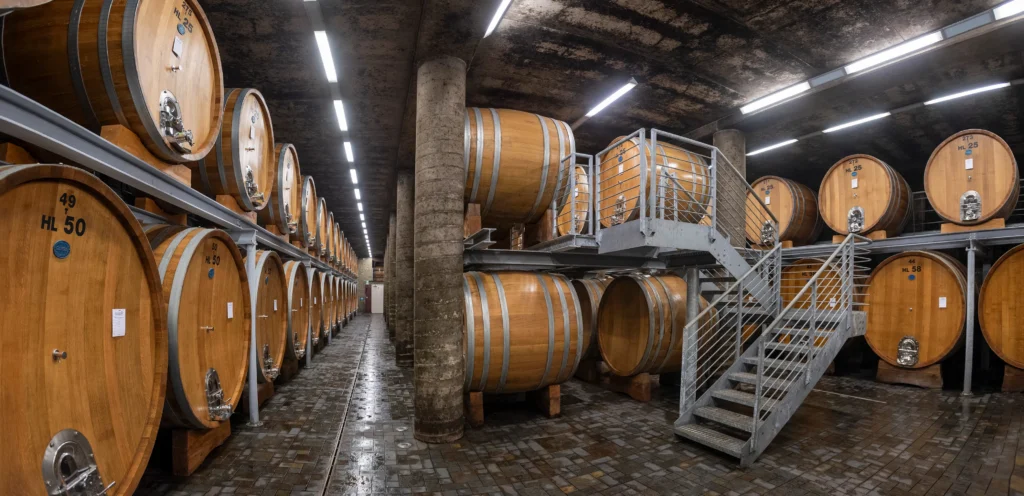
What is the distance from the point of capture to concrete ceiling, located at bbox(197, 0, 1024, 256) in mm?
5223

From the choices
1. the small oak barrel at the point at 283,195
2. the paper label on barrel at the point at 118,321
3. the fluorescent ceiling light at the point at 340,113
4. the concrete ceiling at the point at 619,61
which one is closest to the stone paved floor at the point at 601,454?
the paper label on barrel at the point at 118,321

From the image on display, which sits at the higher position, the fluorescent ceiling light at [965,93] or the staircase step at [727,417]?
the fluorescent ceiling light at [965,93]

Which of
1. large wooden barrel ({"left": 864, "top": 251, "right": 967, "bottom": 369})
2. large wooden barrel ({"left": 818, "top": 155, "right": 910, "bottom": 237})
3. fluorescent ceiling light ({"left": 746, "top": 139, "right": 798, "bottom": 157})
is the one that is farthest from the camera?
fluorescent ceiling light ({"left": 746, "top": 139, "right": 798, "bottom": 157})

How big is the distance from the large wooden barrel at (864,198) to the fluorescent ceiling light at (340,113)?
929 centimetres

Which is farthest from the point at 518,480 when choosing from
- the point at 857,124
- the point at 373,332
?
the point at 373,332

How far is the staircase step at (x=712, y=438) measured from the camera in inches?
163

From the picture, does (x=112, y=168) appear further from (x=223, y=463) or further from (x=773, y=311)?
(x=773, y=311)

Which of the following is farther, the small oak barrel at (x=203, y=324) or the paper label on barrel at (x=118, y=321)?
the small oak barrel at (x=203, y=324)

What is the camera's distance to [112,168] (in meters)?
2.37

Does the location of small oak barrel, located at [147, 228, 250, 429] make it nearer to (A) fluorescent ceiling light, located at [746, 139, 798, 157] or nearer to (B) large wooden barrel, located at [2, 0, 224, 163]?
(B) large wooden barrel, located at [2, 0, 224, 163]

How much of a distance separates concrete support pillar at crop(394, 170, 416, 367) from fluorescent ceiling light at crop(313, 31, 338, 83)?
12.1 ft

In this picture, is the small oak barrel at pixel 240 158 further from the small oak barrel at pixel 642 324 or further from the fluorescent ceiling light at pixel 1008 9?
the fluorescent ceiling light at pixel 1008 9

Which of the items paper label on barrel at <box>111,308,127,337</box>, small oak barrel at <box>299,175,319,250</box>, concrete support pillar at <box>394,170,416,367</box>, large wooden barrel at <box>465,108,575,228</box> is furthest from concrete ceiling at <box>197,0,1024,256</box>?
paper label on barrel at <box>111,308,127,337</box>

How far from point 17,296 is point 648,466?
4.34 meters
